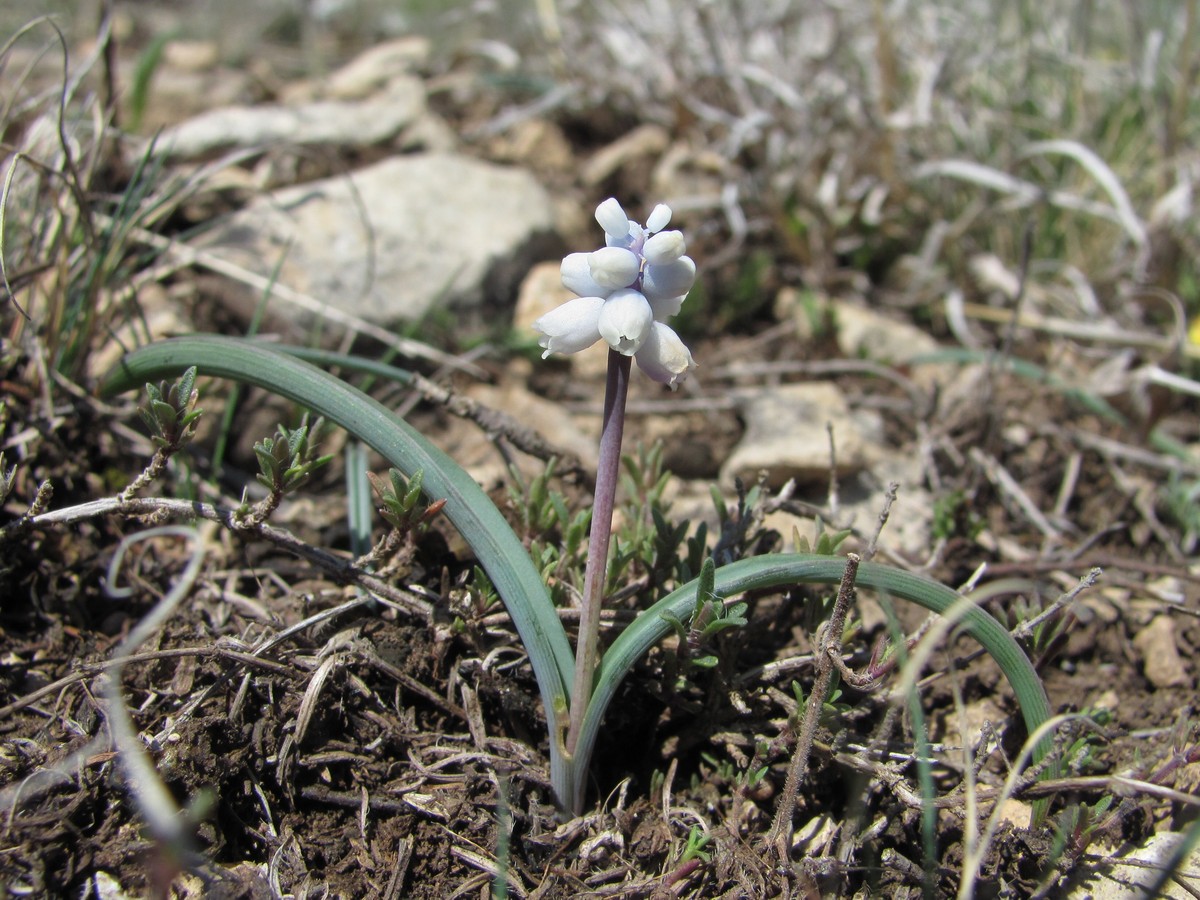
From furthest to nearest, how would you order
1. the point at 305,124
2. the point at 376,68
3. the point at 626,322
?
1. the point at 376,68
2. the point at 305,124
3. the point at 626,322

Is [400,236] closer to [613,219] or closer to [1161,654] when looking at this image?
[613,219]

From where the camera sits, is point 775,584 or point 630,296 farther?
point 775,584

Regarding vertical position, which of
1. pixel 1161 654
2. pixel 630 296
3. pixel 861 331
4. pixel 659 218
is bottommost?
pixel 1161 654

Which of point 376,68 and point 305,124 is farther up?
point 376,68

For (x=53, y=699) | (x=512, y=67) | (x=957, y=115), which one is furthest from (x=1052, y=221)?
(x=53, y=699)

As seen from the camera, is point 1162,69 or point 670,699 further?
point 1162,69

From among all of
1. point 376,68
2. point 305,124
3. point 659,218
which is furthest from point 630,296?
point 376,68

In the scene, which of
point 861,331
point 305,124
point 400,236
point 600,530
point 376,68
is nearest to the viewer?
point 600,530

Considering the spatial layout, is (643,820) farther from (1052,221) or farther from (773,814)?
(1052,221)
